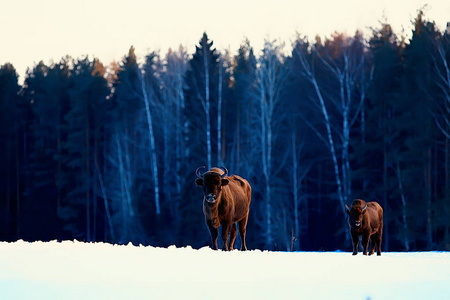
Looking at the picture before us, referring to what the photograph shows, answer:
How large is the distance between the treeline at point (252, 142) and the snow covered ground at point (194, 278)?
24439 mm

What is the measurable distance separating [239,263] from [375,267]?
5.35 feet

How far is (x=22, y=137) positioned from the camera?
199 feet

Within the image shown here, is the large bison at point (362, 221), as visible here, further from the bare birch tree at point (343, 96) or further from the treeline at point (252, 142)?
the bare birch tree at point (343, 96)

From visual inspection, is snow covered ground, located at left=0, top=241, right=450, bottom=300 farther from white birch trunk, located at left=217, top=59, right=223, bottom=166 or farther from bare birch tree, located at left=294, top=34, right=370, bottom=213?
white birch trunk, located at left=217, top=59, right=223, bottom=166

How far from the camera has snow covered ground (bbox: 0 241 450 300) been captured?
6.81m

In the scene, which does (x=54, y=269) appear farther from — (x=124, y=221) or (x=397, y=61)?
(x=124, y=221)

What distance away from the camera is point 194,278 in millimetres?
7371

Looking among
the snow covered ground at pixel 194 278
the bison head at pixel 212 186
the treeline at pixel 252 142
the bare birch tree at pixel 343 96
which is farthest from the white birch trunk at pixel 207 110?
the snow covered ground at pixel 194 278

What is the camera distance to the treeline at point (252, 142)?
34.8 meters

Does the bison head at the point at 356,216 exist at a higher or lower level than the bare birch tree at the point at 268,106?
lower

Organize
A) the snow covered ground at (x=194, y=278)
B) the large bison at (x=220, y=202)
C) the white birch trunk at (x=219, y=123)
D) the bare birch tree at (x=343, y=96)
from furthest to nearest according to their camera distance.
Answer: the white birch trunk at (x=219, y=123) → the bare birch tree at (x=343, y=96) → the large bison at (x=220, y=202) → the snow covered ground at (x=194, y=278)

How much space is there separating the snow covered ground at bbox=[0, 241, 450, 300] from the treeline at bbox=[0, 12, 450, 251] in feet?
80.2

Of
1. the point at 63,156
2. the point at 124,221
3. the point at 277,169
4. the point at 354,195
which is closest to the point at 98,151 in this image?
the point at 63,156

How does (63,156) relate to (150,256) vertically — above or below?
above
